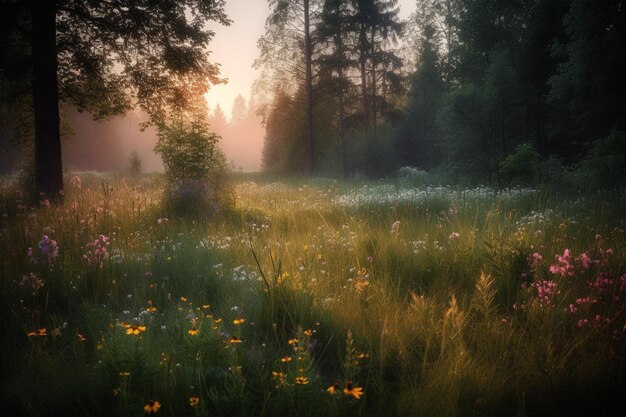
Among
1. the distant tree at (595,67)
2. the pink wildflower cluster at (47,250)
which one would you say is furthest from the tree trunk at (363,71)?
the pink wildflower cluster at (47,250)

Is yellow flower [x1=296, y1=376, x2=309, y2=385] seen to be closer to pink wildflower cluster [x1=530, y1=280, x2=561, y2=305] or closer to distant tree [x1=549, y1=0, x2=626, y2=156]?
pink wildflower cluster [x1=530, y1=280, x2=561, y2=305]

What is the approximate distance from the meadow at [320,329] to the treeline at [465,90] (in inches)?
401

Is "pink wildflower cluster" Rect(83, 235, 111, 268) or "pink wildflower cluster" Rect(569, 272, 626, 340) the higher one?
"pink wildflower cluster" Rect(83, 235, 111, 268)

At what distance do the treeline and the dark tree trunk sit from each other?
14.1 meters

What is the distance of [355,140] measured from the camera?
26.4 meters

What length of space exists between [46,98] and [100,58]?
5.95ft

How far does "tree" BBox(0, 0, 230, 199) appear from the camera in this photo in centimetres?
840

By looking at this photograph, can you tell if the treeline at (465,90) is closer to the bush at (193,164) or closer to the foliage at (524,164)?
the foliage at (524,164)

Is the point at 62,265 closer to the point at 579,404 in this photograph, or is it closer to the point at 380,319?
the point at 380,319

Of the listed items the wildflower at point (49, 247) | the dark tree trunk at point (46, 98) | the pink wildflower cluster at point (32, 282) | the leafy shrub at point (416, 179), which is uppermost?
the dark tree trunk at point (46, 98)

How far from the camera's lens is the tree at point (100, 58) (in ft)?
27.6

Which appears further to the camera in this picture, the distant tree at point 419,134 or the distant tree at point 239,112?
the distant tree at point 239,112

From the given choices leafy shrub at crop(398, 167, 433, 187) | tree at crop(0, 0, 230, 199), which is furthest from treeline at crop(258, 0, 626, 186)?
tree at crop(0, 0, 230, 199)

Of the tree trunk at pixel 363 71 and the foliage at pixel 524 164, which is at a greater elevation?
the tree trunk at pixel 363 71
